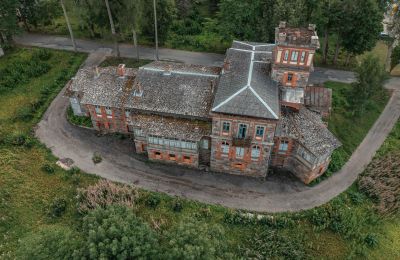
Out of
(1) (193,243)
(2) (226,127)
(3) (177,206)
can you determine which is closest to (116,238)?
(1) (193,243)

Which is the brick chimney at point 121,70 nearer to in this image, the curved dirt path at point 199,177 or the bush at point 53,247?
the curved dirt path at point 199,177

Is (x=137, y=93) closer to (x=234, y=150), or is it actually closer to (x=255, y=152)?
(x=234, y=150)

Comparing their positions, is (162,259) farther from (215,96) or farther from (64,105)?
(64,105)

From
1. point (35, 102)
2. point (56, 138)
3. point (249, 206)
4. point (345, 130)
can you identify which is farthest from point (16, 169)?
point (345, 130)

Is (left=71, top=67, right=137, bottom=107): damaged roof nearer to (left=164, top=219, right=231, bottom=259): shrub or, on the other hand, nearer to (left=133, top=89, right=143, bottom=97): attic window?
(left=133, top=89, right=143, bottom=97): attic window

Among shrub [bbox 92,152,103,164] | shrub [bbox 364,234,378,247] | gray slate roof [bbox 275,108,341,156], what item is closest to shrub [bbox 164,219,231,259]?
gray slate roof [bbox 275,108,341,156]
